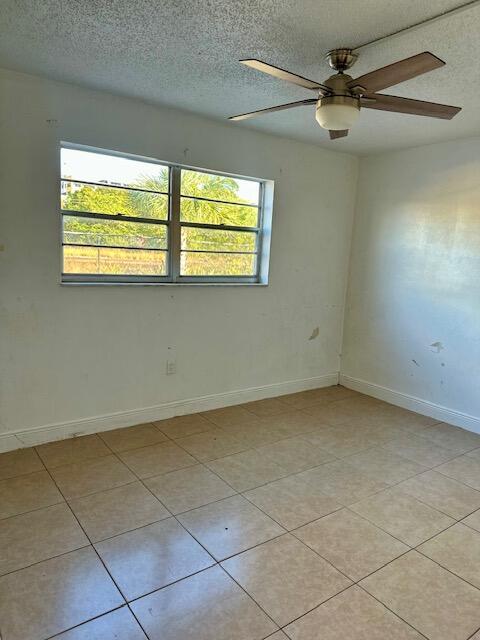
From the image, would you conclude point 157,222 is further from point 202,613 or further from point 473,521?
point 473,521

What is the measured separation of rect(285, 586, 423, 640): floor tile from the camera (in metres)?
1.59

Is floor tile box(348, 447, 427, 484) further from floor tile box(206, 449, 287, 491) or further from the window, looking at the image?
the window

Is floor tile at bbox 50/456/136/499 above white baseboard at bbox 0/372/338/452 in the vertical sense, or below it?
below

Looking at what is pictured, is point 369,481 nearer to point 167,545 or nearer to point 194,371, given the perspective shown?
point 167,545

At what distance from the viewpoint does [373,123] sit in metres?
3.17

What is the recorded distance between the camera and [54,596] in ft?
5.59

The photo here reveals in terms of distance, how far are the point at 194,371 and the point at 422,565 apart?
7.14 ft

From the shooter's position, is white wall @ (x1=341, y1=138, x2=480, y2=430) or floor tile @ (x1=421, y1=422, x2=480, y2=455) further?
white wall @ (x1=341, y1=138, x2=480, y2=430)

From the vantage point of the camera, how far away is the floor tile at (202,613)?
5.15ft

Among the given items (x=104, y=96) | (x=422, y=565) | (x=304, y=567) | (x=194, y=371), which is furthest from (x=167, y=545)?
(x=104, y=96)

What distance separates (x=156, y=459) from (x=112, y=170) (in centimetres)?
204

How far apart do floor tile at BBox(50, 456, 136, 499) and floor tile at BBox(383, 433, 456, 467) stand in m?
1.90

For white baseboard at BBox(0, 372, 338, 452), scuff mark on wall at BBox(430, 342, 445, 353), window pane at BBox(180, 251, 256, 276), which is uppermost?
window pane at BBox(180, 251, 256, 276)

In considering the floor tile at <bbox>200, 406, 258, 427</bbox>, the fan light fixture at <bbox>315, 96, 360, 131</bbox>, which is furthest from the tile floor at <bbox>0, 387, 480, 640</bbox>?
the fan light fixture at <bbox>315, 96, 360, 131</bbox>
